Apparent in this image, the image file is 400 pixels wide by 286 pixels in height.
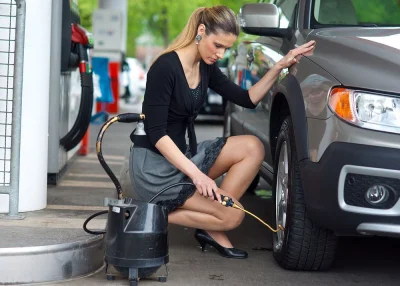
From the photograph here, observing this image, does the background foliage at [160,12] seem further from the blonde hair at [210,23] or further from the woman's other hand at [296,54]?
the woman's other hand at [296,54]

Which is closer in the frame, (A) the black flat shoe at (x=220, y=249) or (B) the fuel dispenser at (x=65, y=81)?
(A) the black flat shoe at (x=220, y=249)

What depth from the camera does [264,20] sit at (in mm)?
5465

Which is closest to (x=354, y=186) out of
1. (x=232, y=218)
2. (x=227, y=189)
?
(x=232, y=218)

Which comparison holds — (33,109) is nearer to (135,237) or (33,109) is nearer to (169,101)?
Answer: (169,101)

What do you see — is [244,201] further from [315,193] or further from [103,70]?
[103,70]

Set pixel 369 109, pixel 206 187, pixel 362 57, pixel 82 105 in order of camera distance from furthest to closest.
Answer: pixel 82 105, pixel 206 187, pixel 362 57, pixel 369 109

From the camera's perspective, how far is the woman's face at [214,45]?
5.04 metres

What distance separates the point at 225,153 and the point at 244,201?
212cm

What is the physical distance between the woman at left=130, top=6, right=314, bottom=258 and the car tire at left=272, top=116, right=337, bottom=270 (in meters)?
0.33

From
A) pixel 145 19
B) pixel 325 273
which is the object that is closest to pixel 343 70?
pixel 325 273

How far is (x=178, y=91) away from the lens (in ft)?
16.9

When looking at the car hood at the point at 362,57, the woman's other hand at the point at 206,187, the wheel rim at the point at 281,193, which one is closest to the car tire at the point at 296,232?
the wheel rim at the point at 281,193

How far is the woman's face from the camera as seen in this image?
5.04m

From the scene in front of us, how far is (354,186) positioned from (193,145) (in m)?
1.41
